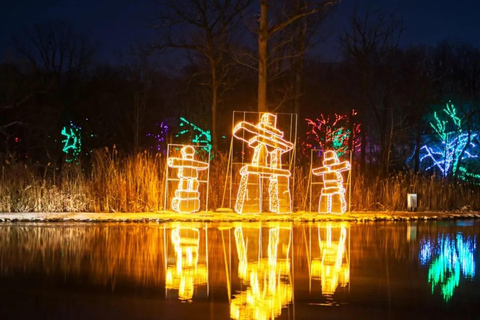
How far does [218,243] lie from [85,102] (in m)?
45.6

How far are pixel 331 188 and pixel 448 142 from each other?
27560 mm

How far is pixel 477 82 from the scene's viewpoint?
5666 centimetres

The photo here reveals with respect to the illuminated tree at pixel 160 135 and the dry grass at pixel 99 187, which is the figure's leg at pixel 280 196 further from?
the illuminated tree at pixel 160 135

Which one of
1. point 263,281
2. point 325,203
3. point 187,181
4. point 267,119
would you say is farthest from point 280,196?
point 263,281

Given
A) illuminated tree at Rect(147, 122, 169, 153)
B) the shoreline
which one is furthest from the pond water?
illuminated tree at Rect(147, 122, 169, 153)

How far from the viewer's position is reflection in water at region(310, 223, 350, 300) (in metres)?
10.9

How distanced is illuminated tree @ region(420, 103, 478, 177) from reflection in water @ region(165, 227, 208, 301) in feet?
109

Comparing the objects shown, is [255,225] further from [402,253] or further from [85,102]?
[85,102]

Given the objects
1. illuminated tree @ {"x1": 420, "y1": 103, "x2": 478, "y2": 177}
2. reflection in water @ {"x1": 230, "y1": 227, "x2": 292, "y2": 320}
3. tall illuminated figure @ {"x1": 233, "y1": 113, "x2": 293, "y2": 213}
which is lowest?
reflection in water @ {"x1": 230, "y1": 227, "x2": 292, "y2": 320}

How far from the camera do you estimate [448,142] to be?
48.8m

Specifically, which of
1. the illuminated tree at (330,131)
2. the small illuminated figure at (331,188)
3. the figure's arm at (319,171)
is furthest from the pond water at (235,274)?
the illuminated tree at (330,131)

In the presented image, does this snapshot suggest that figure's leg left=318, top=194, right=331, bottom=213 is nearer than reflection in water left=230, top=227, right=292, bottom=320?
No

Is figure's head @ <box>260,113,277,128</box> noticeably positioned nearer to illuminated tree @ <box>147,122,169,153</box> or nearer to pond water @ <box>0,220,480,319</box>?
pond water @ <box>0,220,480,319</box>

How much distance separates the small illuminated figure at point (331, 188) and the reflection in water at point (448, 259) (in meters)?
5.67
